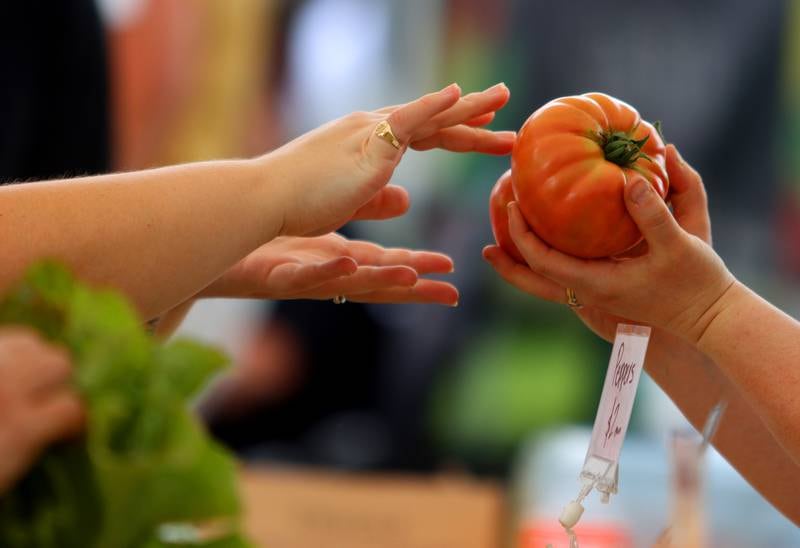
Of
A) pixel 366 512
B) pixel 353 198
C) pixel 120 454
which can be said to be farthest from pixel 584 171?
pixel 366 512

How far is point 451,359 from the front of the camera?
3.88 meters

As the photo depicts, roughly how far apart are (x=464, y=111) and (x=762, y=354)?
1.56 ft

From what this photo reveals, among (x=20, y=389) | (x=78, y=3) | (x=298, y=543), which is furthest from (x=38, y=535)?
(x=298, y=543)

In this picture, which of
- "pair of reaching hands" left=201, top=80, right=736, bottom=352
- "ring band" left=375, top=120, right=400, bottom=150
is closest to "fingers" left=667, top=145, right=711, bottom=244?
"pair of reaching hands" left=201, top=80, right=736, bottom=352

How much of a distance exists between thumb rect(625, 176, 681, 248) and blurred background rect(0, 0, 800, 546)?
8.05ft

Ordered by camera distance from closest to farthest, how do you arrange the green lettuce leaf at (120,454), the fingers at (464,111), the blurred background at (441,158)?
the green lettuce leaf at (120,454)
the fingers at (464,111)
the blurred background at (441,158)

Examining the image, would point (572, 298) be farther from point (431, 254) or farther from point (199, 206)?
point (199, 206)

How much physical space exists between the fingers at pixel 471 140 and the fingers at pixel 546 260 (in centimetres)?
15

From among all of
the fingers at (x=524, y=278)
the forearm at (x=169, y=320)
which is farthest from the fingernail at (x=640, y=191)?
the forearm at (x=169, y=320)

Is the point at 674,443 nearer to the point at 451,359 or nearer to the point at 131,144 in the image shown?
the point at 451,359

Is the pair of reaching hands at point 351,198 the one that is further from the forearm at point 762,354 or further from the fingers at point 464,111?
the forearm at point 762,354

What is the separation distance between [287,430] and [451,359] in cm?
67

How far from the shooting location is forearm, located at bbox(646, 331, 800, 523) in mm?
1404

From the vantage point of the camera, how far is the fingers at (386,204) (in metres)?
1.50
